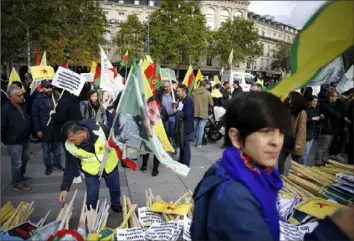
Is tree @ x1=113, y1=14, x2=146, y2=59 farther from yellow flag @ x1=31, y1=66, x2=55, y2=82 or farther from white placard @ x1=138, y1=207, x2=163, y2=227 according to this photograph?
white placard @ x1=138, y1=207, x2=163, y2=227

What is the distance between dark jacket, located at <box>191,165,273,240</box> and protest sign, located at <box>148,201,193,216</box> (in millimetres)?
2616

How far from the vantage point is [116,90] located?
22.6ft

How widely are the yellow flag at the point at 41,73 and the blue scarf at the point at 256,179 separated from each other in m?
7.22

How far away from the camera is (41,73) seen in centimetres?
770

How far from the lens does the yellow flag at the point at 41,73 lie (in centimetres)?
759

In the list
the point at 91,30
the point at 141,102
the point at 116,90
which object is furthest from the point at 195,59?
the point at 141,102

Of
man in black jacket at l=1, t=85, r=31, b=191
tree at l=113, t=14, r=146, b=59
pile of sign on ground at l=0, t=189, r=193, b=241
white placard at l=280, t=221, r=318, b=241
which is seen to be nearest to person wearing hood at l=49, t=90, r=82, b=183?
man in black jacket at l=1, t=85, r=31, b=191

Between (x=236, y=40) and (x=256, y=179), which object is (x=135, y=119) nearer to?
(x=256, y=179)

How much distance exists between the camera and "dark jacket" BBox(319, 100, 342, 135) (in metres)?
7.00

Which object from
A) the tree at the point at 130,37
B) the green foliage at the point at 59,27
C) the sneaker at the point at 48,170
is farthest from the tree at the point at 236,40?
the sneaker at the point at 48,170

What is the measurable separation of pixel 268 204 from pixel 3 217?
12.3ft

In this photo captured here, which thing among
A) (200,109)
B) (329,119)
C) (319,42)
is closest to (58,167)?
(200,109)

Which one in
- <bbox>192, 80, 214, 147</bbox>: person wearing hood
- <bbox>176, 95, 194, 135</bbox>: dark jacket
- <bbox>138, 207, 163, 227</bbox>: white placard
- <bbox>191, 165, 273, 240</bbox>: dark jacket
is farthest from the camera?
<bbox>192, 80, 214, 147</bbox>: person wearing hood

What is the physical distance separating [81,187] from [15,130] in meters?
1.51
